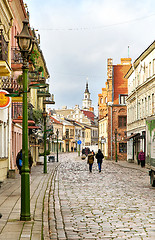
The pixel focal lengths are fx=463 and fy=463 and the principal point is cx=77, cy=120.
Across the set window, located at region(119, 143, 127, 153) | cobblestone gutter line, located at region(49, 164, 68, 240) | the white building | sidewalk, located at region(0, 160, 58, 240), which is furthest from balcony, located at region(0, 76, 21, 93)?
window, located at region(119, 143, 127, 153)

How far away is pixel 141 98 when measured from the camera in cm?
4453

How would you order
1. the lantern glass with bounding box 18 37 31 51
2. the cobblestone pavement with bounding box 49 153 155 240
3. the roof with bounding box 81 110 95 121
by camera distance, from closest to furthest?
the cobblestone pavement with bounding box 49 153 155 240 → the lantern glass with bounding box 18 37 31 51 → the roof with bounding box 81 110 95 121

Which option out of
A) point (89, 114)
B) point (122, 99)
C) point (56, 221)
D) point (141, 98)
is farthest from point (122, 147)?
point (89, 114)

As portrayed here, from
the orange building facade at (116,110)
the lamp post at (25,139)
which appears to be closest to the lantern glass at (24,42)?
the lamp post at (25,139)

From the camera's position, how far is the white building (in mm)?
39000

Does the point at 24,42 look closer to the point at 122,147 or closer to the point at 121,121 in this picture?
the point at 122,147

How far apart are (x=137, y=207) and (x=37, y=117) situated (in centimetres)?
2588

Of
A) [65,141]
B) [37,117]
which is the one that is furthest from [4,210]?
[65,141]

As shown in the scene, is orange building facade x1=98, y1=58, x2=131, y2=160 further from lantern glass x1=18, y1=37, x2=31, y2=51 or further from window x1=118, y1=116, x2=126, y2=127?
lantern glass x1=18, y1=37, x2=31, y2=51

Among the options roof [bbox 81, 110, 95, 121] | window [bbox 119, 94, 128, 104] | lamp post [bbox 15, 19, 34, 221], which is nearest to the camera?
lamp post [bbox 15, 19, 34, 221]

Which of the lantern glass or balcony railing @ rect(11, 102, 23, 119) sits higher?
the lantern glass

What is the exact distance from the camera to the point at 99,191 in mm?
16703

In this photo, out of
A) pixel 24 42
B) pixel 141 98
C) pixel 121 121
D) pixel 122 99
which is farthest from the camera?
pixel 122 99

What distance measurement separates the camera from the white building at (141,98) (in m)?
39.0
